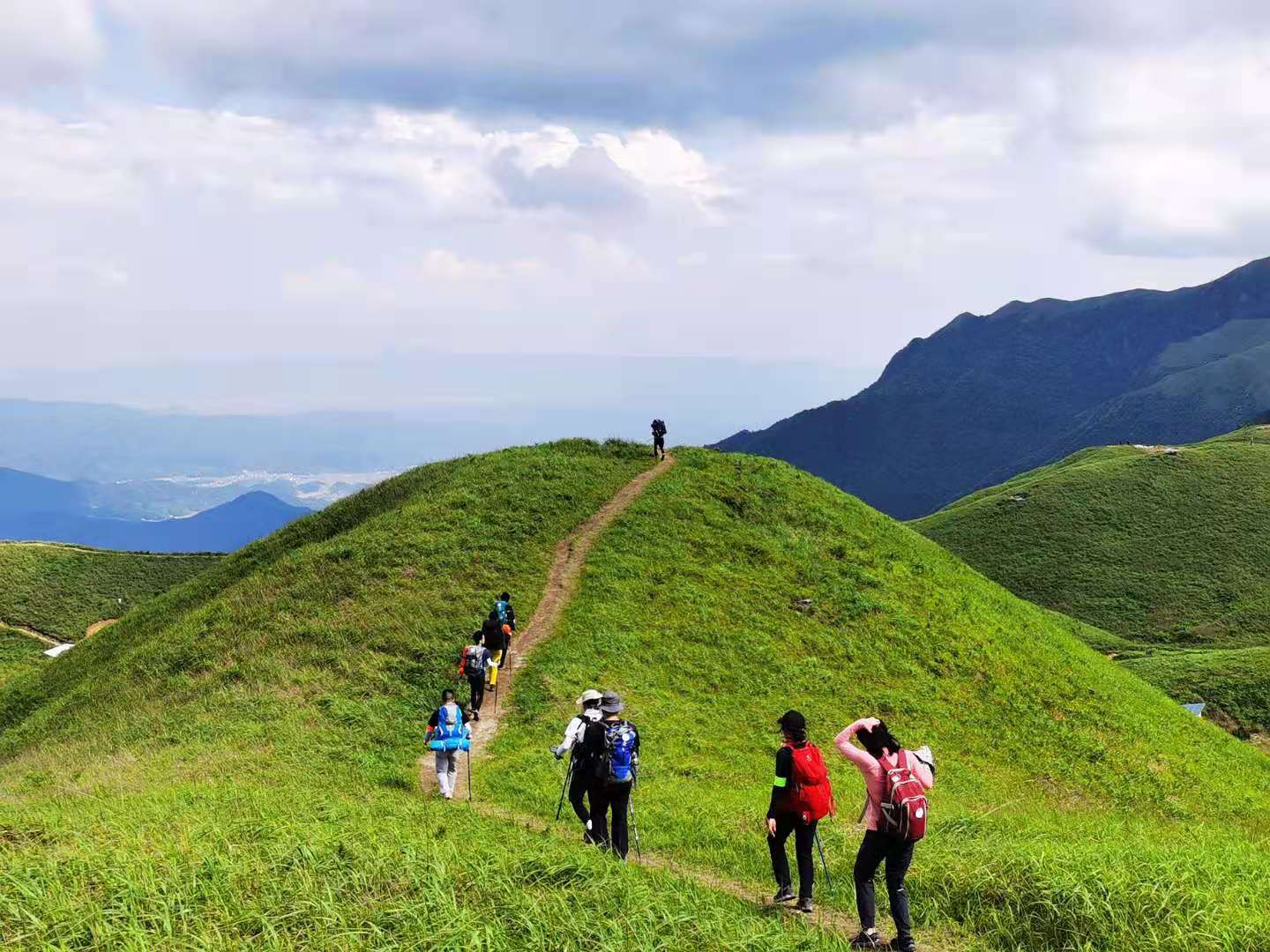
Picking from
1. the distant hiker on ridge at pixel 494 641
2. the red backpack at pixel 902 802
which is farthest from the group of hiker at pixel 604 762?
the distant hiker on ridge at pixel 494 641

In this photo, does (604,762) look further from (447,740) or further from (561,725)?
(561,725)

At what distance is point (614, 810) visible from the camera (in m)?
13.5

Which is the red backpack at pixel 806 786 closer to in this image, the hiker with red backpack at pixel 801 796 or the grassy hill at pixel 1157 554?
the hiker with red backpack at pixel 801 796

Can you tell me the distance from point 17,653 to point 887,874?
84.8m

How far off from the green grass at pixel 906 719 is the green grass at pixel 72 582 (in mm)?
71468

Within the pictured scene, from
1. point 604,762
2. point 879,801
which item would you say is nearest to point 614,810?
point 604,762

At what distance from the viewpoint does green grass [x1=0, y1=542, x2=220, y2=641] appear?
262 feet

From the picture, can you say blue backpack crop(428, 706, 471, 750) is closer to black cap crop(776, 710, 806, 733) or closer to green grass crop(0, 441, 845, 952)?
green grass crop(0, 441, 845, 952)

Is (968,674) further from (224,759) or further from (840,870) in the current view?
(224,759)

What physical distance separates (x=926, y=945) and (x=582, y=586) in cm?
2165

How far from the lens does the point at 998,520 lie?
97.2 m

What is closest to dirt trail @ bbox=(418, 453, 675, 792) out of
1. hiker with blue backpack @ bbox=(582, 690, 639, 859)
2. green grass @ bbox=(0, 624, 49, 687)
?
hiker with blue backpack @ bbox=(582, 690, 639, 859)

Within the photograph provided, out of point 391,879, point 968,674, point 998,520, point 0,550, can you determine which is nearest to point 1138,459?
point 998,520

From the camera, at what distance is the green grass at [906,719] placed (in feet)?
38.4
